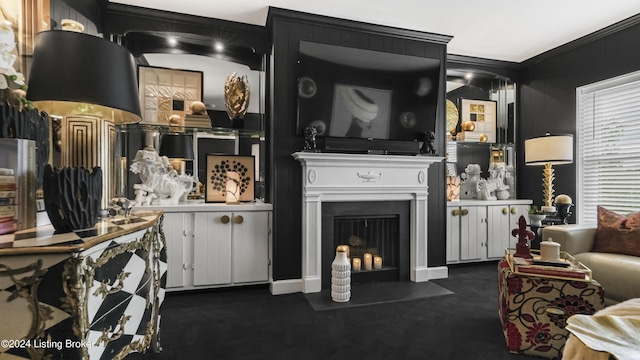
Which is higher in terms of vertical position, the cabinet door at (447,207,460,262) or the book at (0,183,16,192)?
the book at (0,183,16,192)

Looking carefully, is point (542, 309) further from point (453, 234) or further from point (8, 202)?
point (8, 202)

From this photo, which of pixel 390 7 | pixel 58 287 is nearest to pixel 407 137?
pixel 390 7

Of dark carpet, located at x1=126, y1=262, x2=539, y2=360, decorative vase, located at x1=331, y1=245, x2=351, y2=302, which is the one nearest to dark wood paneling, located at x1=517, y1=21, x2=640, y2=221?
dark carpet, located at x1=126, y1=262, x2=539, y2=360

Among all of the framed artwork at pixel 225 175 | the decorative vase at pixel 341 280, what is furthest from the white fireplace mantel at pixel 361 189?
the framed artwork at pixel 225 175

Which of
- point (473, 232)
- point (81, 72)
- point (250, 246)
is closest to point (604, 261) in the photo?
point (473, 232)

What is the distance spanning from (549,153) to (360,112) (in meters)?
2.06

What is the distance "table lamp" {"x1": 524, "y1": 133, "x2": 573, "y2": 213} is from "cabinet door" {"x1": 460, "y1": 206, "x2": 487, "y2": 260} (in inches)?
25.0

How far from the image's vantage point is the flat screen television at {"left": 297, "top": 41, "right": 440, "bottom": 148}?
2945 millimetres

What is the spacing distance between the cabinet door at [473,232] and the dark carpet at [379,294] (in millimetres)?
844

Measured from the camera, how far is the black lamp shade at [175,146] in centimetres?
309

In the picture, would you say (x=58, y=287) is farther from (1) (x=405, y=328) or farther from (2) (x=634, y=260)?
(2) (x=634, y=260)

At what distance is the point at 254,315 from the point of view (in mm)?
2400

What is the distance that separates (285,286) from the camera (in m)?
2.88

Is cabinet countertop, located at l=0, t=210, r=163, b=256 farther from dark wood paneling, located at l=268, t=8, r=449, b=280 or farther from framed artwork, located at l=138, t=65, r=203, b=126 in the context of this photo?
framed artwork, located at l=138, t=65, r=203, b=126
